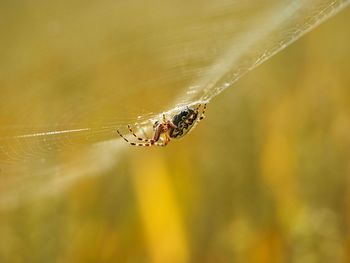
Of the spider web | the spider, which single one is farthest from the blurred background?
the spider

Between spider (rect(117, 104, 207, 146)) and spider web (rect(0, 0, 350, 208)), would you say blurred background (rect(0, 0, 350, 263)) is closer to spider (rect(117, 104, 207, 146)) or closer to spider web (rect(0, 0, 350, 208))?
spider web (rect(0, 0, 350, 208))

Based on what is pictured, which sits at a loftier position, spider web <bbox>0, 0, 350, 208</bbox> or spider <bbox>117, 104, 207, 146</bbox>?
spider web <bbox>0, 0, 350, 208</bbox>

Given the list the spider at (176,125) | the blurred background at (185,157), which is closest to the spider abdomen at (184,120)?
the spider at (176,125)

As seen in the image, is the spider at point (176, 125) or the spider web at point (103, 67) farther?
the spider web at point (103, 67)

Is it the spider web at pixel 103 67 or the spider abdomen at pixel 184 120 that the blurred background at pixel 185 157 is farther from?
the spider abdomen at pixel 184 120

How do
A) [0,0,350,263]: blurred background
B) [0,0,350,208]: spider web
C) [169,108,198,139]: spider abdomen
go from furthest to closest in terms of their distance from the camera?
[0,0,350,263]: blurred background, [0,0,350,208]: spider web, [169,108,198,139]: spider abdomen

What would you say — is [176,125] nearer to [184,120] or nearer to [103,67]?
[184,120]
